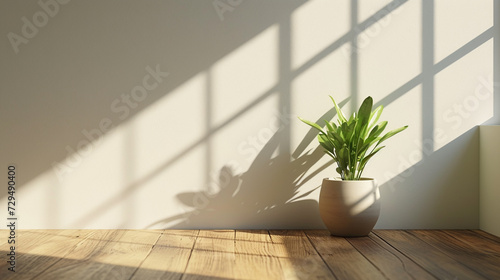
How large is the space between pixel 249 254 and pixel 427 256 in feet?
2.30

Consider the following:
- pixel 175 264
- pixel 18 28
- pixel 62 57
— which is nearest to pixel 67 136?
pixel 62 57

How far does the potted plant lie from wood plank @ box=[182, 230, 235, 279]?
19.2 inches

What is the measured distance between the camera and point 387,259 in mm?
2213

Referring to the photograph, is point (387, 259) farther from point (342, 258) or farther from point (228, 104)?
point (228, 104)

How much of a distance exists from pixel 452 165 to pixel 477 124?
0.78 ft

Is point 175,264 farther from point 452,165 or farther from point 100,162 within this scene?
point 452,165

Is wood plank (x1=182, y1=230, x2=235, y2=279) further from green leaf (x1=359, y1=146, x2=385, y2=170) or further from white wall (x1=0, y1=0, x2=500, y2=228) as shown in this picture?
green leaf (x1=359, y1=146, x2=385, y2=170)

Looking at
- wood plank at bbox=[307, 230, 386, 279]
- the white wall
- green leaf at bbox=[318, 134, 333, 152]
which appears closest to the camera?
wood plank at bbox=[307, 230, 386, 279]

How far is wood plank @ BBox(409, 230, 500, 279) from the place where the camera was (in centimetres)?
208

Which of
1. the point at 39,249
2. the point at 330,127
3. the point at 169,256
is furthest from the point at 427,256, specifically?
the point at 39,249

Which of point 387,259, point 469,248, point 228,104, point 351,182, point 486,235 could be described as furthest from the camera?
point 228,104

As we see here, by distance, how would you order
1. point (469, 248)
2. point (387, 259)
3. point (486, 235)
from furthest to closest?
point (486, 235) → point (469, 248) → point (387, 259)

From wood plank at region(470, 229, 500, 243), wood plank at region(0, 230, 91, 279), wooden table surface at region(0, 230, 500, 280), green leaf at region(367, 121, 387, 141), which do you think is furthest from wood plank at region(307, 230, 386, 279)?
wood plank at region(0, 230, 91, 279)

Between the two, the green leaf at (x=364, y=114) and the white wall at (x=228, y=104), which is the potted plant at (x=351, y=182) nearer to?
the green leaf at (x=364, y=114)
